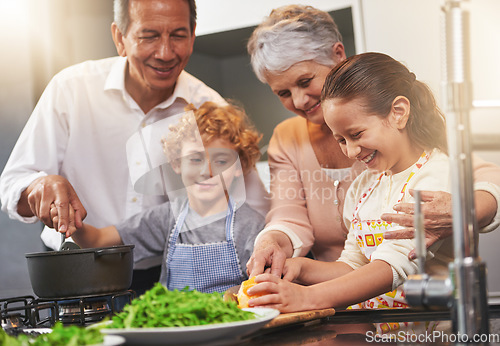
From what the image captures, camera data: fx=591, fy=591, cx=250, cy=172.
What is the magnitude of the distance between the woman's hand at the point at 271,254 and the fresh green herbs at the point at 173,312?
45 cm

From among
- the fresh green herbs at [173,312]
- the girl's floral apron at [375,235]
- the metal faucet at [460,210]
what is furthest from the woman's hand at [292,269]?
the metal faucet at [460,210]

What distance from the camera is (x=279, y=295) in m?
1.03

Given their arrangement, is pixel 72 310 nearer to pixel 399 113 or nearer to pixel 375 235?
pixel 375 235

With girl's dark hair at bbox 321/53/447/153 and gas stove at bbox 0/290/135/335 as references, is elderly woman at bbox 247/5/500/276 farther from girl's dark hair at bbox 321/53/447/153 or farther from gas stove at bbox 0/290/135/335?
gas stove at bbox 0/290/135/335

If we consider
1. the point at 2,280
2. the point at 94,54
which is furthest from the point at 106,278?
the point at 2,280

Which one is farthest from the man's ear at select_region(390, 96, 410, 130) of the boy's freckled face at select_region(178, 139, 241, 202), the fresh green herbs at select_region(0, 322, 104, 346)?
the fresh green herbs at select_region(0, 322, 104, 346)

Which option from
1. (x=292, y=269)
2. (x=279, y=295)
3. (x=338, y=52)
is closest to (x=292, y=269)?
(x=292, y=269)

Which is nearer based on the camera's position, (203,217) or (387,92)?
(387,92)

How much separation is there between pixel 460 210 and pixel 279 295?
445 mm

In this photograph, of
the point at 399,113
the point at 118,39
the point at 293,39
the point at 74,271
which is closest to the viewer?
the point at 74,271

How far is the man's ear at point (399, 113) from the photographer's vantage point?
4.32 ft

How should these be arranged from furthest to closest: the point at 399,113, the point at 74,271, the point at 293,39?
1. the point at 293,39
2. the point at 399,113
3. the point at 74,271

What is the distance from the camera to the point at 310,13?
1564mm

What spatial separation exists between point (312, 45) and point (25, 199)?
940 mm
